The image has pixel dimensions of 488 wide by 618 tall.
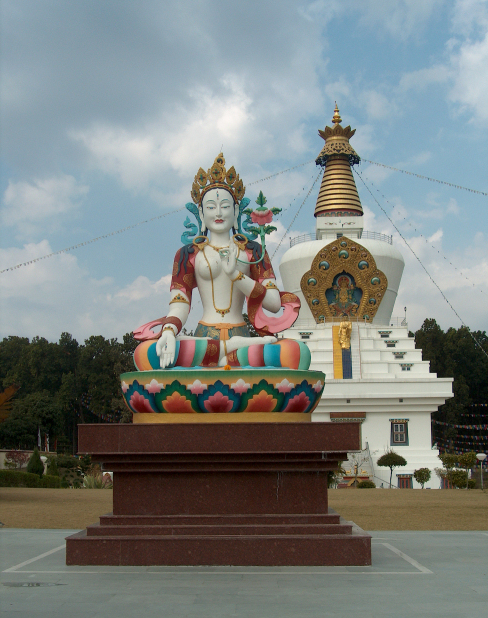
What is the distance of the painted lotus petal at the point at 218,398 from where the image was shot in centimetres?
845

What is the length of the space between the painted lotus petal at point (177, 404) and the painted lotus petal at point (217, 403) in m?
0.23

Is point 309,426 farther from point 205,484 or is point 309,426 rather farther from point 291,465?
point 205,484

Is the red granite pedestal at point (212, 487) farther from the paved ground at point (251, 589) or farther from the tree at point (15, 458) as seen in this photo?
the tree at point (15, 458)

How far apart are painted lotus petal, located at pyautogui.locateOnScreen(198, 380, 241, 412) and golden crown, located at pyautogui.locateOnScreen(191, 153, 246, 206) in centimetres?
341

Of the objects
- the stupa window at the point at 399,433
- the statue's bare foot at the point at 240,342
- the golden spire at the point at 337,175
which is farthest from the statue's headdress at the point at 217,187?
the golden spire at the point at 337,175

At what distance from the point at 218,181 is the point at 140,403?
3.82 m

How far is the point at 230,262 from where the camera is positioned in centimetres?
962

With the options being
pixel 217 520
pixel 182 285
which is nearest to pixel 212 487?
pixel 217 520

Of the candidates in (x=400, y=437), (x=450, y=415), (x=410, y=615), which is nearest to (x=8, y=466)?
(x=400, y=437)

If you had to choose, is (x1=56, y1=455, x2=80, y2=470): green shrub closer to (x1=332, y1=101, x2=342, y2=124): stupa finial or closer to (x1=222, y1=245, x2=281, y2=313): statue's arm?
(x1=332, y1=101, x2=342, y2=124): stupa finial

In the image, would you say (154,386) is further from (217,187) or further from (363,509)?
(363,509)

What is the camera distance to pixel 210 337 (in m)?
9.71

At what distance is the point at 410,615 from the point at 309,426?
2.91 meters

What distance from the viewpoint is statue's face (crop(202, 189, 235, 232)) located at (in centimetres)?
1035
